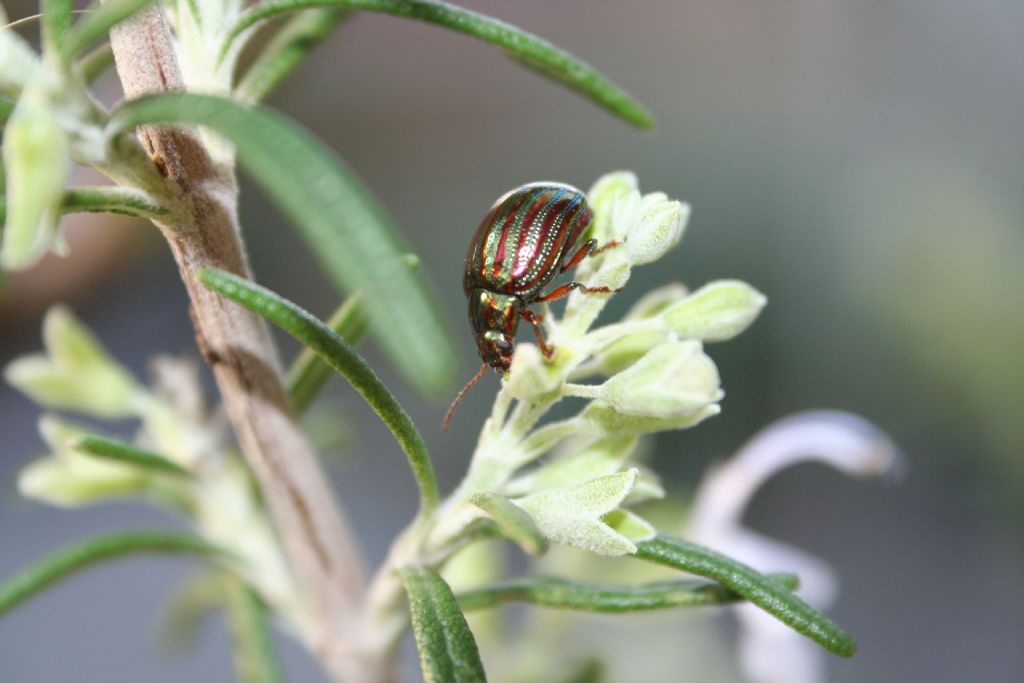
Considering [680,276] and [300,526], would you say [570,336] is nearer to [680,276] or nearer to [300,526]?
[300,526]

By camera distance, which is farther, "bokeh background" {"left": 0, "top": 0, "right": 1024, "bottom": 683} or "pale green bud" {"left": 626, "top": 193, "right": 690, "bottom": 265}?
"bokeh background" {"left": 0, "top": 0, "right": 1024, "bottom": 683}

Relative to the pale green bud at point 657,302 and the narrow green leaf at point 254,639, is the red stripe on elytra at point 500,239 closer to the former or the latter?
the pale green bud at point 657,302

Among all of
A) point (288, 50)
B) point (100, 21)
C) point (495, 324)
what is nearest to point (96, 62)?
point (288, 50)

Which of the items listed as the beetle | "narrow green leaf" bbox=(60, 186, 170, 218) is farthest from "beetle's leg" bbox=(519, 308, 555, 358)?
"narrow green leaf" bbox=(60, 186, 170, 218)

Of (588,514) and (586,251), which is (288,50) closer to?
(586,251)

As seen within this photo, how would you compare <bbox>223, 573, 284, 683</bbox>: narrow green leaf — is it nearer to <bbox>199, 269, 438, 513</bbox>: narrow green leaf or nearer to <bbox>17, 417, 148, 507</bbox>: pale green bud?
<bbox>17, 417, 148, 507</bbox>: pale green bud
